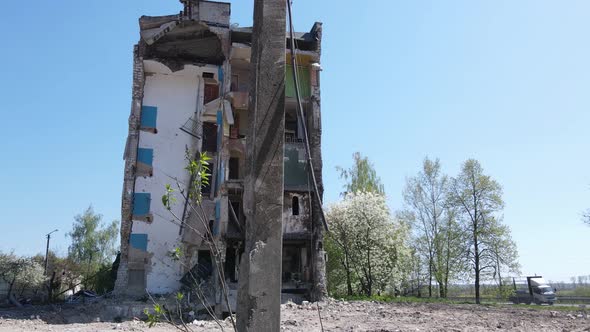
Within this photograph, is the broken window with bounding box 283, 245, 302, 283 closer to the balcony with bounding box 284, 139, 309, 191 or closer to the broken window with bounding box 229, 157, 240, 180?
the balcony with bounding box 284, 139, 309, 191

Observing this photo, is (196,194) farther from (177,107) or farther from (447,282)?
(447,282)

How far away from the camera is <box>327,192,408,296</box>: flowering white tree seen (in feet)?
115

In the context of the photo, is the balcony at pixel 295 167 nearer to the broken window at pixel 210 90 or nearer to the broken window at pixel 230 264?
the broken window at pixel 230 264

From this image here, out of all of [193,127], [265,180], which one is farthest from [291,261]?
[265,180]

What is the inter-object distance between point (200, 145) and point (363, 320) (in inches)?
741

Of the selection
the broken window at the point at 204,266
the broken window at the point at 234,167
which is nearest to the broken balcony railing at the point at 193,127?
the broken window at the point at 234,167

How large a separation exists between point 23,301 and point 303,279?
19.0 metres

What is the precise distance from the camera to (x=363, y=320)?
17.5 m

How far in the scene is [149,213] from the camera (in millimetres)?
29609

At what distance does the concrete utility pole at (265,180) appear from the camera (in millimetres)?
3377

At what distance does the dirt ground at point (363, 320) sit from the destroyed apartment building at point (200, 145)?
506 cm

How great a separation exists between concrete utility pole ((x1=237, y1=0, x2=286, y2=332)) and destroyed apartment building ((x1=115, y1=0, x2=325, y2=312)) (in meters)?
23.4

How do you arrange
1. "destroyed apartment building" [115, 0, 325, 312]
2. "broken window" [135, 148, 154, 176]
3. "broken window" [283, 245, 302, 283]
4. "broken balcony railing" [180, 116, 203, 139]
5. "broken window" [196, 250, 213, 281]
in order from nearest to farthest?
1. "broken window" [196, 250, 213, 281]
2. "destroyed apartment building" [115, 0, 325, 312]
3. "broken window" [283, 245, 302, 283]
4. "broken window" [135, 148, 154, 176]
5. "broken balcony railing" [180, 116, 203, 139]

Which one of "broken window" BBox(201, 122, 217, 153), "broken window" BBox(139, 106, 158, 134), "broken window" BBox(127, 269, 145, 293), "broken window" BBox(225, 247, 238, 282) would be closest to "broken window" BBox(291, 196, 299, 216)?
"broken window" BBox(225, 247, 238, 282)
